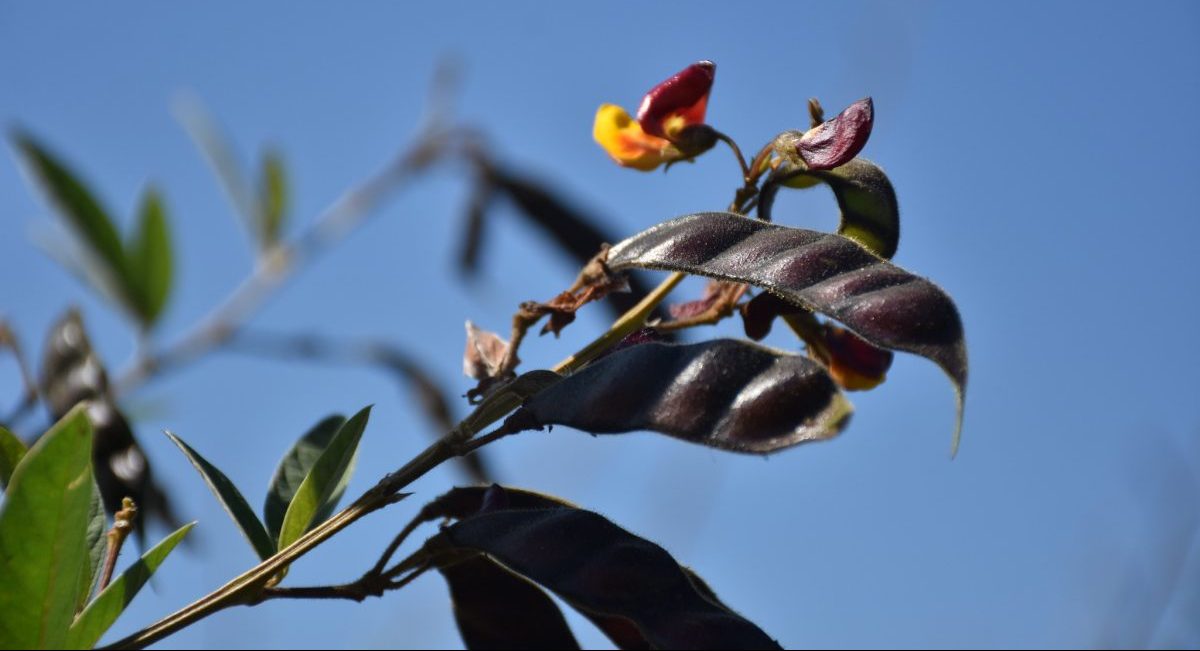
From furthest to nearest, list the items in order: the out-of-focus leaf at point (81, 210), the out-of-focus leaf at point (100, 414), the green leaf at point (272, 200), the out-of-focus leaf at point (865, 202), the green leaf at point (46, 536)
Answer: the green leaf at point (272, 200) < the out-of-focus leaf at point (81, 210) < the out-of-focus leaf at point (100, 414) < the out-of-focus leaf at point (865, 202) < the green leaf at point (46, 536)

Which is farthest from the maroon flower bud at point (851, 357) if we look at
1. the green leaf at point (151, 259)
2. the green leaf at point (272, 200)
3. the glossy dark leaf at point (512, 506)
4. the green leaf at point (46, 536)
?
the green leaf at point (272, 200)

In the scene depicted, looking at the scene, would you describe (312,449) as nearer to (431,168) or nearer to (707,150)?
(707,150)

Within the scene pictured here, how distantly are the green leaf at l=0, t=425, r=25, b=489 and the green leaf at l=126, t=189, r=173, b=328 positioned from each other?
911mm

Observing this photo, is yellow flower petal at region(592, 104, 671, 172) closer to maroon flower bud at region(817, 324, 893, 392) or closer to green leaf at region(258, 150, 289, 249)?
maroon flower bud at region(817, 324, 893, 392)

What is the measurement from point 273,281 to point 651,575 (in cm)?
146

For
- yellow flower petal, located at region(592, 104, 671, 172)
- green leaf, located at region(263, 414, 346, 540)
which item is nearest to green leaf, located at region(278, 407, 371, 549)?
green leaf, located at region(263, 414, 346, 540)

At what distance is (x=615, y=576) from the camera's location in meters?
0.71

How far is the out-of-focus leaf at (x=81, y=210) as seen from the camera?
1665 mm

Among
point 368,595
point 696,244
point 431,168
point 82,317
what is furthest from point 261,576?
point 431,168

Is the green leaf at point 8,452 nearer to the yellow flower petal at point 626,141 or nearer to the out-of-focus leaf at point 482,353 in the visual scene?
the out-of-focus leaf at point 482,353

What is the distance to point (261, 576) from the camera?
29.4 inches

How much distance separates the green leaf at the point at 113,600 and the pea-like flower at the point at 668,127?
458mm

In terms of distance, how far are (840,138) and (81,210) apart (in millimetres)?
1206

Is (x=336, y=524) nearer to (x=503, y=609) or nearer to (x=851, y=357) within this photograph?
(x=503, y=609)
